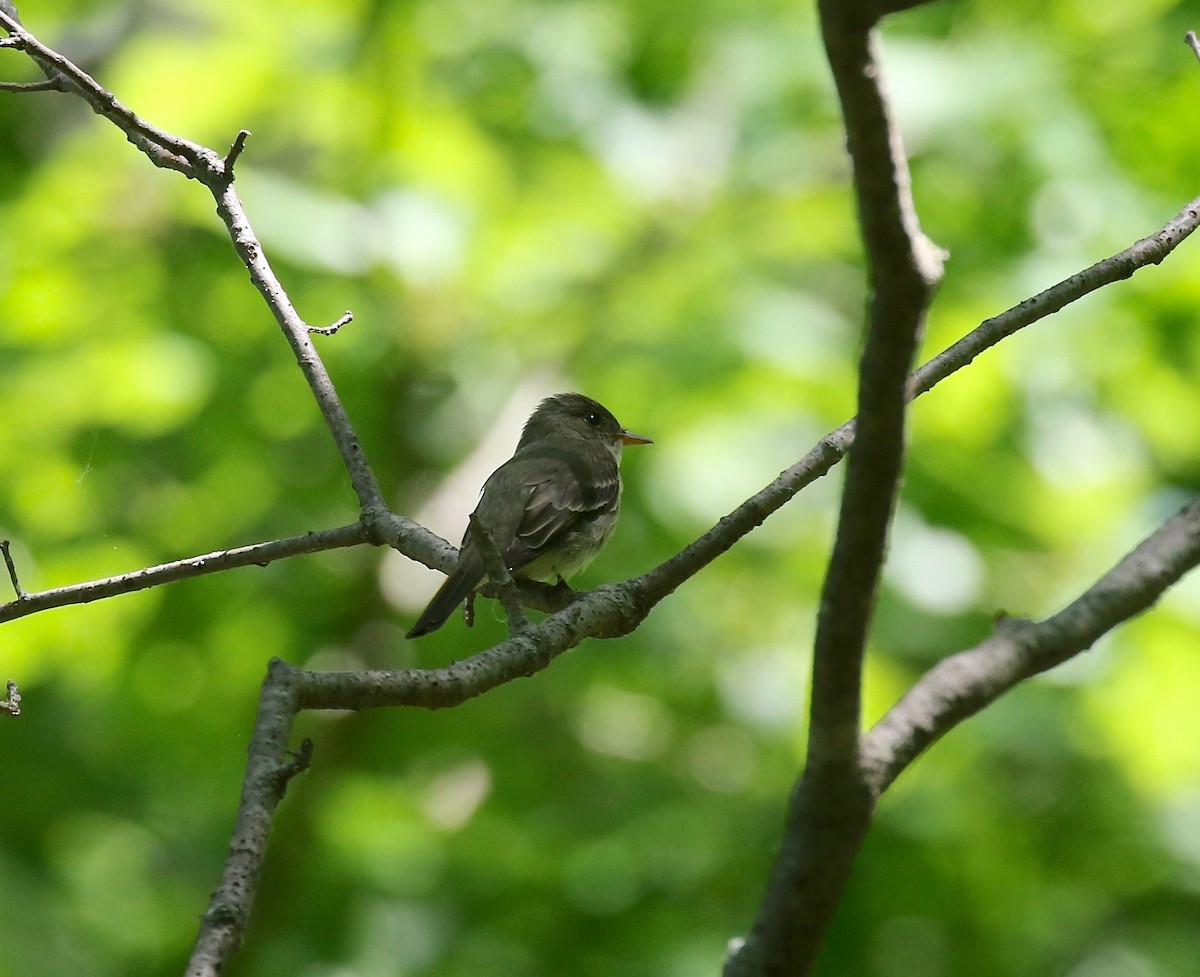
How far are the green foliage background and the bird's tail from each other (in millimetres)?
1396

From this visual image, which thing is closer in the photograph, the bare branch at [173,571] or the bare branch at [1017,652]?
the bare branch at [1017,652]

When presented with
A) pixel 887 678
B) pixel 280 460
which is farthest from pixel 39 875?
pixel 887 678

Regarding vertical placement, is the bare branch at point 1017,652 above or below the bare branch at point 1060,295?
below

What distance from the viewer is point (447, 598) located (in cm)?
391

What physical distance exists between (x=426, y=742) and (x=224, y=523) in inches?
50.2

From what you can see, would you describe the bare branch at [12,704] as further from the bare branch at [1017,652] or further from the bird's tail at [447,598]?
the bare branch at [1017,652]

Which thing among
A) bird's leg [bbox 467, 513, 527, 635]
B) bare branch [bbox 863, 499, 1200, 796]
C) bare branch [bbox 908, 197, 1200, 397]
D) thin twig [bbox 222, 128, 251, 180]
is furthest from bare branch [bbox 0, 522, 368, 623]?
bare branch [bbox 863, 499, 1200, 796]

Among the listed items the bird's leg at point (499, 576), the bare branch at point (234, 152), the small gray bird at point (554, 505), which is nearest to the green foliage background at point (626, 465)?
the small gray bird at point (554, 505)

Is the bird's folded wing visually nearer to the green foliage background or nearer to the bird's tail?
the green foliage background

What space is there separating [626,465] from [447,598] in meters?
1.99

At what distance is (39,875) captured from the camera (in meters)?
5.34

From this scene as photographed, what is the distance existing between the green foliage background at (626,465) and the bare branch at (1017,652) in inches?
117

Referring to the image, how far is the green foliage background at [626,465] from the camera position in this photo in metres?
5.08

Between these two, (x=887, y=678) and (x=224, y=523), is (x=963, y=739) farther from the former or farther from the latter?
(x=224, y=523)
